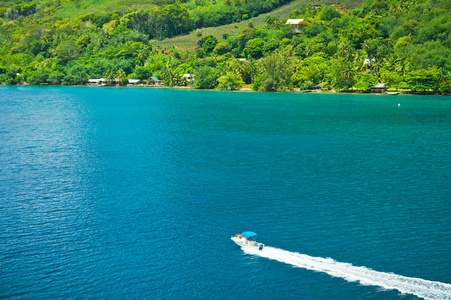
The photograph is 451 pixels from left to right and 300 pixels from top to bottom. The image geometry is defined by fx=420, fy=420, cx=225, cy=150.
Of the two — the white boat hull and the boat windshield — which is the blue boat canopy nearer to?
the boat windshield

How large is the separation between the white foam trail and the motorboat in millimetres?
387

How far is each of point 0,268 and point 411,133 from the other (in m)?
86.8

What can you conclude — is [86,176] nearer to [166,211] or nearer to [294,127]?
[166,211]

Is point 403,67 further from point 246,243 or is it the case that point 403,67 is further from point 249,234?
point 246,243

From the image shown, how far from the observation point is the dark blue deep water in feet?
111

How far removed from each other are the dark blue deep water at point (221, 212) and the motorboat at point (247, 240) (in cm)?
64

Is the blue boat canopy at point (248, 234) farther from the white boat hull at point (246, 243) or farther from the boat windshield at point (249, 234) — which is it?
the white boat hull at point (246, 243)

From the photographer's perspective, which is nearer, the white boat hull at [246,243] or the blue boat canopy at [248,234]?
the white boat hull at [246,243]

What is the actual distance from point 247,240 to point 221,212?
9.15 metres

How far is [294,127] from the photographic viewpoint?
101250mm

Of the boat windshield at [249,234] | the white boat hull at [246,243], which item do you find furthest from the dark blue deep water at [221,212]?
the boat windshield at [249,234]

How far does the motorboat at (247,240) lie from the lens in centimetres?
3841

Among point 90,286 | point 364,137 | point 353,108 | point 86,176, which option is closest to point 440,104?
point 353,108

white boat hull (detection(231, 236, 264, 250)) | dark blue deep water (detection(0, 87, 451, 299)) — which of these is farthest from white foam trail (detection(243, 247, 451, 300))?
white boat hull (detection(231, 236, 264, 250))
